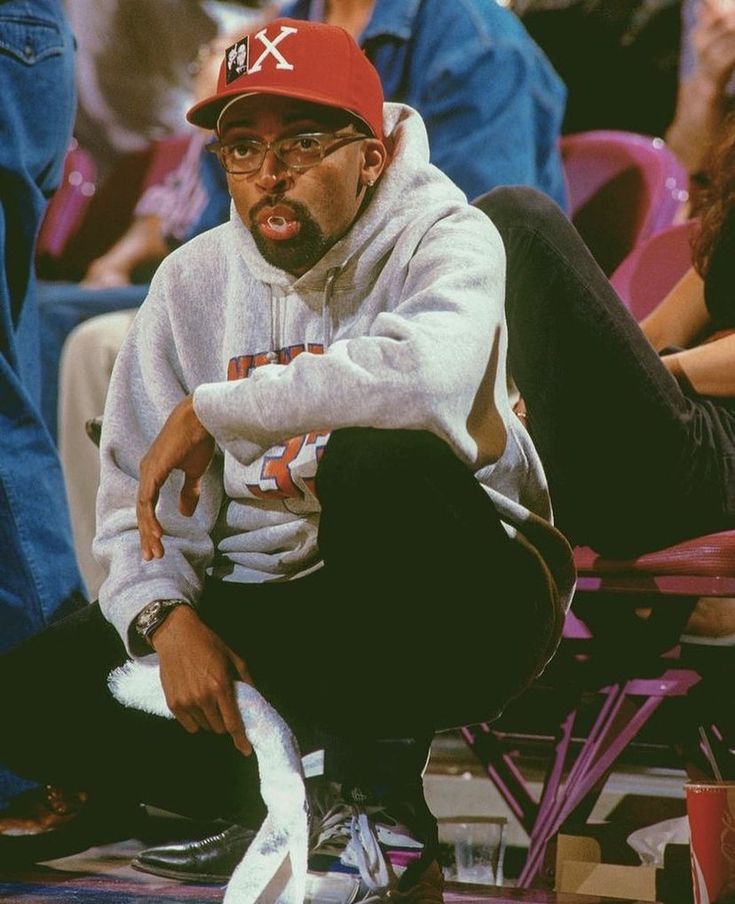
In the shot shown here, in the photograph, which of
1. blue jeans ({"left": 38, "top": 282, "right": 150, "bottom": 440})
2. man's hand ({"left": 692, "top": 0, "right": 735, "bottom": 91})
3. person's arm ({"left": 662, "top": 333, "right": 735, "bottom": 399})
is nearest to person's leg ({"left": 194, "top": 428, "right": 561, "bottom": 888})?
person's arm ({"left": 662, "top": 333, "right": 735, "bottom": 399})

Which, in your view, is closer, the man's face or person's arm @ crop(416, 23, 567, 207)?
the man's face

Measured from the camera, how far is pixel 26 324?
7.66 ft

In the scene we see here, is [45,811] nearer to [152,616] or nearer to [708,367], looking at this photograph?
[152,616]

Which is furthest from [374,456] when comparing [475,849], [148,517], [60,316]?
[60,316]

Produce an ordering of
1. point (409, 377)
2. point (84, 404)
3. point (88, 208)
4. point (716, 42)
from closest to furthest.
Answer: point (409, 377) → point (716, 42) → point (84, 404) → point (88, 208)

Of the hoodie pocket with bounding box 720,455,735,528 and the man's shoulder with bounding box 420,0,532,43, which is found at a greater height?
the man's shoulder with bounding box 420,0,532,43

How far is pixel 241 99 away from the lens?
1.68 m

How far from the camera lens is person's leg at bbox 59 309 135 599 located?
9.65 ft

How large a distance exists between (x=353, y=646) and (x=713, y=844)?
1.69 feet

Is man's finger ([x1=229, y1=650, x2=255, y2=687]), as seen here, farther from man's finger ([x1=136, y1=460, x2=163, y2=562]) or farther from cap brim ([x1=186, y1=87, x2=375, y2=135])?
cap brim ([x1=186, y1=87, x2=375, y2=135])

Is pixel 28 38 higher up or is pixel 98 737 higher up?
pixel 28 38

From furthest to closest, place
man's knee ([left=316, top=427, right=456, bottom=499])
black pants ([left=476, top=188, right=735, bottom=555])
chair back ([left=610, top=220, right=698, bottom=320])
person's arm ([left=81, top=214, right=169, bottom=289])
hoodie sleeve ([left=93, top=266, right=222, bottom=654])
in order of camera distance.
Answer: person's arm ([left=81, top=214, right=169, bottom=289]) < chair back ([left=610, top=220, right=698, bottom=320]) < black pants ([left=476, top=188, right=735, bottom=555]) < hoodie sleeve ([left=93, top=266, right=222, bottom=654]) < man's knee ([left=316, top=427, right=456, bottom=499])

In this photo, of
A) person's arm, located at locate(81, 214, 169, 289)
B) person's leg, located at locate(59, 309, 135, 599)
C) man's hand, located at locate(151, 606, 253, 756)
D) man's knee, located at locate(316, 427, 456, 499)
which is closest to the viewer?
man's knee, located at locate(316, 427, 456, 499)

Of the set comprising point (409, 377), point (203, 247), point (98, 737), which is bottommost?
point (98, 737)
